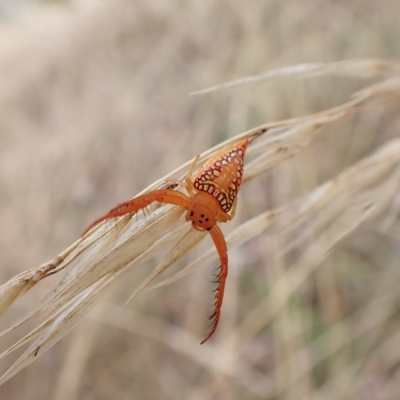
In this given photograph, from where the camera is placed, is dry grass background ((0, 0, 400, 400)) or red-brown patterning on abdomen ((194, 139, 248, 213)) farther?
dry grass background ((0, 0, 400, 400))

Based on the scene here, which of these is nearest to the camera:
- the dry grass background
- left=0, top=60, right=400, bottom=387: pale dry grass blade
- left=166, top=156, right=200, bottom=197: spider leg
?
left=0, top=60, right=400, bottom=387: pale dry grass blade

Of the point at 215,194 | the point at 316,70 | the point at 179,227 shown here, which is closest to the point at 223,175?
the point at 215,194

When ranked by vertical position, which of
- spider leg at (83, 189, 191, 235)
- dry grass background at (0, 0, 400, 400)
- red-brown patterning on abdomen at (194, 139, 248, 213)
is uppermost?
spider leg at (83, 189, 191, 235)

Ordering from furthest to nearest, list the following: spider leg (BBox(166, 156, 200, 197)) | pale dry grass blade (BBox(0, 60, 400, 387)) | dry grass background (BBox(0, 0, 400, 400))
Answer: dry grass background (BBox(0, 0, 400, 400))
spider leg (BBox(166, 156, 200, 197))
pale dry grass blade (BBox(0, 60, 400, 387))

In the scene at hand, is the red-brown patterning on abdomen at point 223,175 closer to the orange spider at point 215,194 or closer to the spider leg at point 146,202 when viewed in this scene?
the orange spider at point 215,194

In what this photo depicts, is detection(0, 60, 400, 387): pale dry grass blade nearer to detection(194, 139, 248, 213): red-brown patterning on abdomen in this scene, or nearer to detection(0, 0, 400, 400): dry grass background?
detection(194, 139, 248, 213): red-brown patterning on abdomen

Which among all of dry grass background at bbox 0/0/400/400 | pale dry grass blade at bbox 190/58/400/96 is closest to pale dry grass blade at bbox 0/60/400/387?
pale dry grass blade at bbox 190/58/400/96

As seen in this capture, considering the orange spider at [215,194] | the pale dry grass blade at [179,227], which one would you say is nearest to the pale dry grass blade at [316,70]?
the pale dry grass blade at [179,227]
